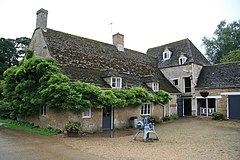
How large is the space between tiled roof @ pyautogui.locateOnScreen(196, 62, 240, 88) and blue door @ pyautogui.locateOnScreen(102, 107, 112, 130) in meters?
13.5

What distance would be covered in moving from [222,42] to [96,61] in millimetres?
34849

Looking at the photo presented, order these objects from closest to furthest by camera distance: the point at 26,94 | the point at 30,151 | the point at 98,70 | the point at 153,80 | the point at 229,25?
the point at 30,151 < the point at 26,94 < the point at 98,70 < the point at 153,80 < the point at 229,25

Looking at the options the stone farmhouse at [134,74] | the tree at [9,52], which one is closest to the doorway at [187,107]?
the stone farmhouse at [134,74]

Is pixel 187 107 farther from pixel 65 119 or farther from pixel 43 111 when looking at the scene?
pixel 43 111

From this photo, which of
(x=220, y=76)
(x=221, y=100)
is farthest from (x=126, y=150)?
(x=220, y=76)

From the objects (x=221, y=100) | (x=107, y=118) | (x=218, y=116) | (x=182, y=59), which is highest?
(x=182, y=59)

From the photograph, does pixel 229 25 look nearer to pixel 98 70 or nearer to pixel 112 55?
pixel 112 55

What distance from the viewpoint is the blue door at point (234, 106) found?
21.5 metres

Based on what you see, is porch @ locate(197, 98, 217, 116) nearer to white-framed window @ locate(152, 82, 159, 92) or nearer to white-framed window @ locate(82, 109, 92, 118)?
white-framed window @ locate(152, 82, 159, 92)

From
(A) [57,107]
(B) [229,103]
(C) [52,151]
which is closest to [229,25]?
(B) [229,103]

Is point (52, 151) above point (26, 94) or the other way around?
the other way around

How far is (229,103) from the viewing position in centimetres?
2211

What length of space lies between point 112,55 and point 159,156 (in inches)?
672

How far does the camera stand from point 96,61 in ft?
69.4
